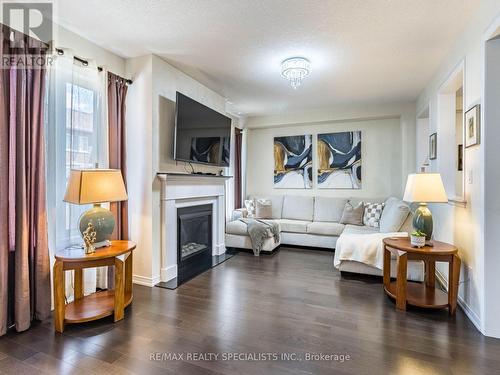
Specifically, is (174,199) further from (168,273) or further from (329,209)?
(329,209)

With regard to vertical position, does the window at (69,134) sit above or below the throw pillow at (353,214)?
above

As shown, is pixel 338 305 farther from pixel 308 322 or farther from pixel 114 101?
pixel 114 101

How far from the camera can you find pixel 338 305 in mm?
2562

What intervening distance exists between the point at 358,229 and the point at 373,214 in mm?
504

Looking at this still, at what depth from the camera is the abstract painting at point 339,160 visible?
5250 millimetres

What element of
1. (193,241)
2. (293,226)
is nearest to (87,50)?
(193,241)

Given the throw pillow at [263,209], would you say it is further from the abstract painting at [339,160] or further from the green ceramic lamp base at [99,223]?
the green ceramic lamp base at [99,223]

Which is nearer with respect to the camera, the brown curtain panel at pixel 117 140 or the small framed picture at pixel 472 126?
the small framed picture at pixel 472 126

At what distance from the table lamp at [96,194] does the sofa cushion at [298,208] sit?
3.59m

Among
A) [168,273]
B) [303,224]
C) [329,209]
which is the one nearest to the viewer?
[168,273]

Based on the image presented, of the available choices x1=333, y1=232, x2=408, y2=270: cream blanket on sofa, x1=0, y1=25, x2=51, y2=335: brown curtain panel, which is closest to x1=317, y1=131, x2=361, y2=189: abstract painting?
x1=333, y1=232, x2=408, y2=270: cream blanket on sofa

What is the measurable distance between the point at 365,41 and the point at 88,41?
2756mm

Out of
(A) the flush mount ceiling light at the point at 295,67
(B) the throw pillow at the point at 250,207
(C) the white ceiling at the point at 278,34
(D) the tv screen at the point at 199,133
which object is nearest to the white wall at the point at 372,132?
(B) the throw pillow at the point at 250,207

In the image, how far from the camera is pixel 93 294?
8.55 feet
